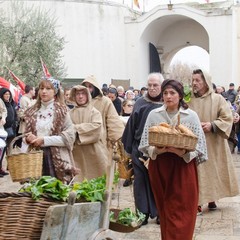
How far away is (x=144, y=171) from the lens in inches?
263

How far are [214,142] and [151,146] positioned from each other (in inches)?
92.5

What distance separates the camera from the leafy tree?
19.9m

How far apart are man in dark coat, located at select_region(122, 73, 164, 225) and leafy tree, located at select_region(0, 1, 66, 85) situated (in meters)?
12.8

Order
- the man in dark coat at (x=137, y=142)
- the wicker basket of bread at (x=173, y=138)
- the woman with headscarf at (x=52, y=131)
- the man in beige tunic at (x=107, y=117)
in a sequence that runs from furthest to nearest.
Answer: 1. the man in beige tunic at (x=107, y=117)
2. the man in dark coat at (x=137, y=142)
3. the woman with headscarf at (x=52, y=131)
4. the wicker basket of bread at (x=173, y=138)

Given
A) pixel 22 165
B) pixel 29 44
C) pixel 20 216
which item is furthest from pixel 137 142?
pixel 29 44

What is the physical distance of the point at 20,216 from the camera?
324 centimetres

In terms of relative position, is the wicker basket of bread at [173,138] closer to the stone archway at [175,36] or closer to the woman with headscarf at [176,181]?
the woman with headscarf at [176,181]

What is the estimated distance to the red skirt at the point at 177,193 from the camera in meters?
4.95

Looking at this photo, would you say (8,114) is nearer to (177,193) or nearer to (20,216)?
(177,193)

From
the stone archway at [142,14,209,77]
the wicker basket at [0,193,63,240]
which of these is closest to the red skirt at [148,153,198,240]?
the wicker basket at [0,193,63,240]

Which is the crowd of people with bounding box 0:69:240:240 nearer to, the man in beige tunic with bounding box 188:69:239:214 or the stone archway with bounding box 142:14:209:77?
the man in beige tunic with bounding box 188:69:239:214

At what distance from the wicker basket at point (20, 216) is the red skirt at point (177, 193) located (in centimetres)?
188

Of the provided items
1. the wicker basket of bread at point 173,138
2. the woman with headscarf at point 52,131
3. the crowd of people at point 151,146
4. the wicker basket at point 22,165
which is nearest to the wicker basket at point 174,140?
the wicker basket of bread at point 173,138

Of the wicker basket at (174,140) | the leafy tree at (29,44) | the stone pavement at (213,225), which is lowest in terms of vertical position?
the stone pavement at (213,225)
